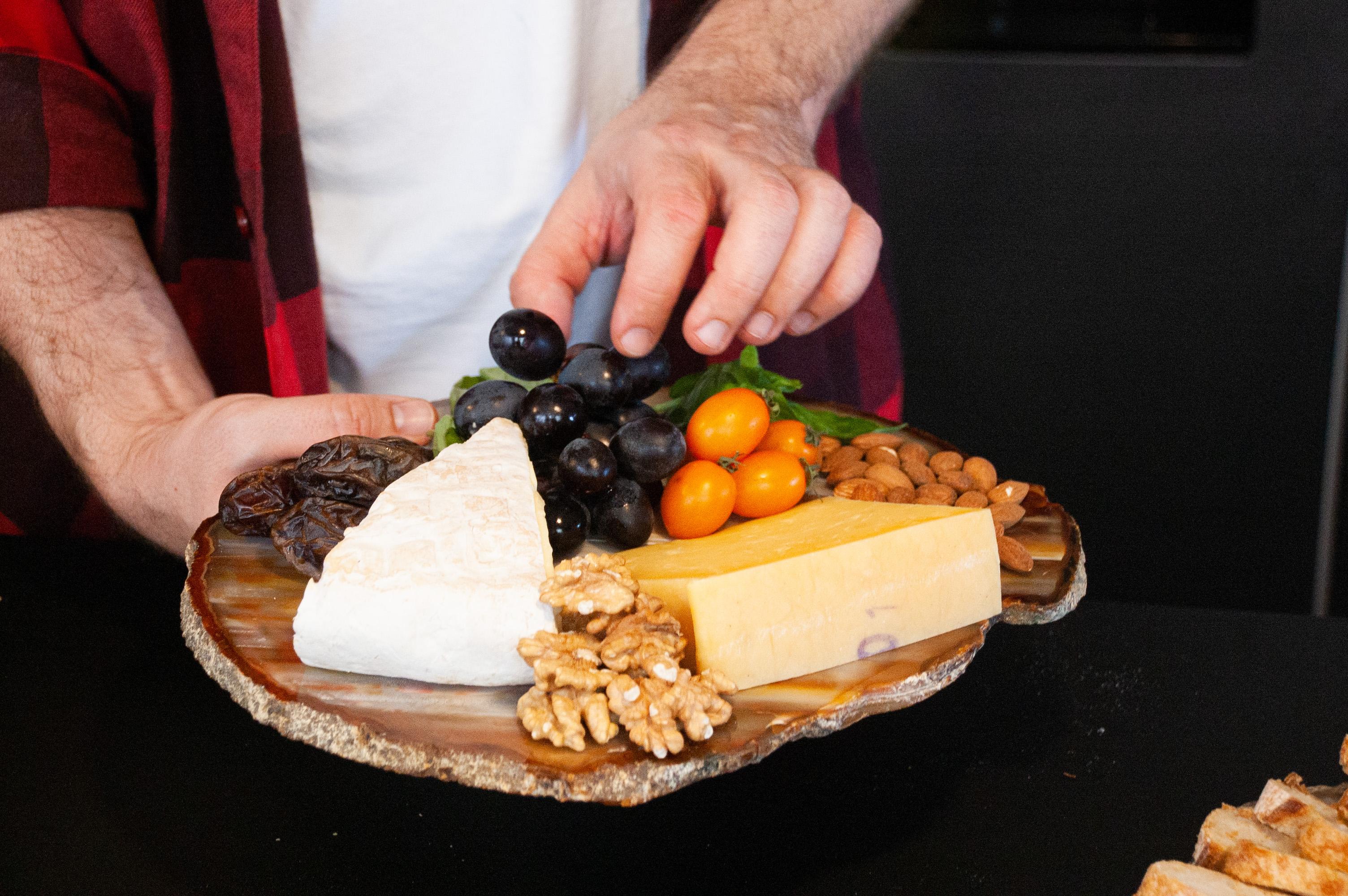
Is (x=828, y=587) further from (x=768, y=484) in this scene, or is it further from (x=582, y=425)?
(x=582, y=425)

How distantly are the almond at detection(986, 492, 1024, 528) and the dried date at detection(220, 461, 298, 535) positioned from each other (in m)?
0.66

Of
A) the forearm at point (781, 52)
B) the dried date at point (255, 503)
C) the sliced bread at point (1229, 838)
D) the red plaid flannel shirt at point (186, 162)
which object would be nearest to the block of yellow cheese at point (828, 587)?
the sliced bread at point (1229, 838)

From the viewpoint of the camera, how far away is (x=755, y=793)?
901 mm

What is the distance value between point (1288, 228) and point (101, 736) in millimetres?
2529

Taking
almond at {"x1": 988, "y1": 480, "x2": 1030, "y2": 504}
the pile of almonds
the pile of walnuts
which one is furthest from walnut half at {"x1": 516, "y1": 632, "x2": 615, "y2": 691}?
almond at {"x1": 988, "y1": 480, "x2": 1030, "y2": 504}

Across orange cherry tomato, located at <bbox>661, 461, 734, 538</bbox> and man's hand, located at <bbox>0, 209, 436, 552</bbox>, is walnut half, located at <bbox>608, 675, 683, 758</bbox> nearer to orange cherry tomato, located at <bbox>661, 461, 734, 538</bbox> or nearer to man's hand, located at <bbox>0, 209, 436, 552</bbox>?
orange cherry tomato, located at <bbox>661, 461, 734, 538</bbox>

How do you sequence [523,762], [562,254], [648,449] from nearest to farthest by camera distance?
[523,762] → [648,449] → [562,254]

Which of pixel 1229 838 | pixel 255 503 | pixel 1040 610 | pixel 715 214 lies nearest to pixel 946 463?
pixel 1040 610

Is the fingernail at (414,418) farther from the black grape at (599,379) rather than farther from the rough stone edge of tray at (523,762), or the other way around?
the rough stone edge of tray at (523,762)

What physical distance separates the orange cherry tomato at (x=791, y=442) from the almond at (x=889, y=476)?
6 cm

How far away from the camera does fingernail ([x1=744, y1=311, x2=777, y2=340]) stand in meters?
1.15

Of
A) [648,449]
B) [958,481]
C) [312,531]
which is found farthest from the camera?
[958,481]

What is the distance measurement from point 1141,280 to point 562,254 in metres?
1.80

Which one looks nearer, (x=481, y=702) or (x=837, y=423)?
(x=481, y=702)
